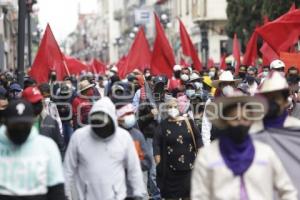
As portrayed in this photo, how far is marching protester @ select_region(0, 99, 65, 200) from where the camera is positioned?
638cm

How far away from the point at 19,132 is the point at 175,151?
3.61 meters

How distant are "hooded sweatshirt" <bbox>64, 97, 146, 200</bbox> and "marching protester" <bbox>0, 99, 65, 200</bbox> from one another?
0.66 metres

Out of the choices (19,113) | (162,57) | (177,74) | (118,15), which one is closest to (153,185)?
(19,113)

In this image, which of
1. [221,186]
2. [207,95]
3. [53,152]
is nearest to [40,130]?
[53,152]

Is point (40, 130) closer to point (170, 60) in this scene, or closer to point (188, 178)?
point (188, 178)

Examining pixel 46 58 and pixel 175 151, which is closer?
pixel 175 151

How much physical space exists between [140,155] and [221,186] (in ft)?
7.43

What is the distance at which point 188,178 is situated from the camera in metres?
9.99

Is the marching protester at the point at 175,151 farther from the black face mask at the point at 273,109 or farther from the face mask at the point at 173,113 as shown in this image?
the black face mask at the point at 273,109

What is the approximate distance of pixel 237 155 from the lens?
5.85 metres

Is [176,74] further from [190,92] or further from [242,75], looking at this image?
[190,92]

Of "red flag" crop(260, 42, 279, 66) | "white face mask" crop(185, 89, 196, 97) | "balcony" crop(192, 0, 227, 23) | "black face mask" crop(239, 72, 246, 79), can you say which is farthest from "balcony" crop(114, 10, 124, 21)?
"white face mask" crop(185, 89, 196, 97)

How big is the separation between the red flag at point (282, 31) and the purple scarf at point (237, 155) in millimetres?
12282

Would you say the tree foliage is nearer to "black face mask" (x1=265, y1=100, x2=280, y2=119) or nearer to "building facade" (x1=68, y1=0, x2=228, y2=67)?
"building facade" (x1=68, y1=0, x2=228, y2=67)
